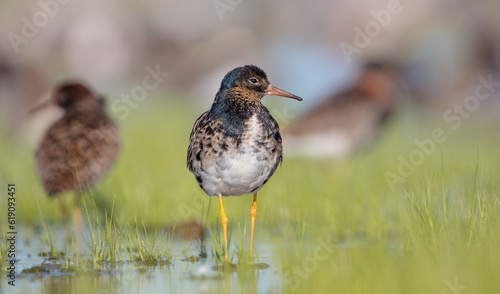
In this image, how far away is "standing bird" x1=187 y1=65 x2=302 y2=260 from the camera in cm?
579

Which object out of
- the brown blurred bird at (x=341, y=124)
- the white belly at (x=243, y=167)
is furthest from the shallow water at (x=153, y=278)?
the brown blurred bird at (x=341, y=124)

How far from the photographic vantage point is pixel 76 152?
8000 mm

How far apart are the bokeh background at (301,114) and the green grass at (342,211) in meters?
0.03

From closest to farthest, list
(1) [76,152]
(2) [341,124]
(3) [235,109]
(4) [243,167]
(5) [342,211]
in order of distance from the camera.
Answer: (4) [243,167] → (3) [235,109] → (5) [342,211] → (1) [76,152] → (2) [341,124]

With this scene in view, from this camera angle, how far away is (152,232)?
7.78m

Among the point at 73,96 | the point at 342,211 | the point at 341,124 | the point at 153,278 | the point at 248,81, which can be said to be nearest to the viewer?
the point at 153,278

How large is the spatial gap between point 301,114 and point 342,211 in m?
4.61

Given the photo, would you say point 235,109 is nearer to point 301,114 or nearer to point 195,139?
point 195,139

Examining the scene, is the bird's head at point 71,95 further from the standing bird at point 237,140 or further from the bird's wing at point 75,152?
the standing bird at point 237,140

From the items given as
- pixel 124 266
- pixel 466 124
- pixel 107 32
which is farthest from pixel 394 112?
pixel 107 32

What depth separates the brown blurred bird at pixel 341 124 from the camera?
37.6ft

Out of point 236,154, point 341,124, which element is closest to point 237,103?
point 236,154

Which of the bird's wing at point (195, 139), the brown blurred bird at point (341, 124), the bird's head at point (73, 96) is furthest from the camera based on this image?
the brown blurred bird at point (341, 124)

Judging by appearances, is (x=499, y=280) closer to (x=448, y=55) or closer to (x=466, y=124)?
(x=466, y=124)
